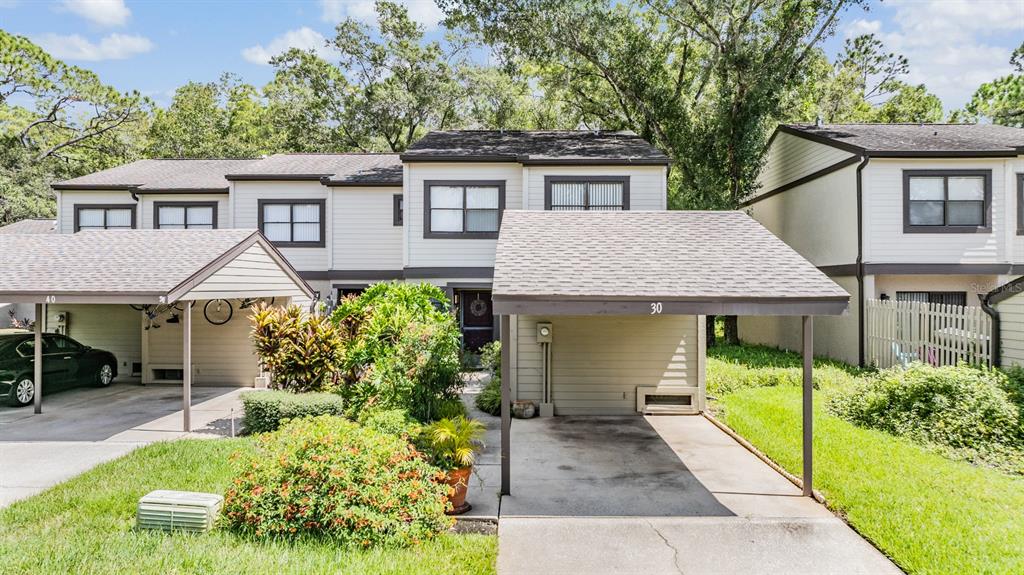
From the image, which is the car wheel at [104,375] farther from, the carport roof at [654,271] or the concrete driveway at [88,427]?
the carport roof at [654,271]

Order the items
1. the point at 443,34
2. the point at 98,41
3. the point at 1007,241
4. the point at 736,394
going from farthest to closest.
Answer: the point at 98,41, the point at 443,34, the point at 1007,241, the point at 736,394

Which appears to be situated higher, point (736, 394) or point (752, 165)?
point (752, 165)

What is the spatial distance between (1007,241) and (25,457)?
71.2 ft

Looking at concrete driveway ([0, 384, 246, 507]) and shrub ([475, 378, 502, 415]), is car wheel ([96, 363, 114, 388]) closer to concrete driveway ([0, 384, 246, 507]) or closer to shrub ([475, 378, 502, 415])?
concrete driveway ([0, 384, 246, 507])

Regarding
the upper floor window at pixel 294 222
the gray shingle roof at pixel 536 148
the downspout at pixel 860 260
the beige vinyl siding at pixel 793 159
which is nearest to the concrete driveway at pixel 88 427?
the upper floor window at pixel 294 222

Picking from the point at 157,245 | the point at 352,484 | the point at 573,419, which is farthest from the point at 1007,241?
the point at 157,245

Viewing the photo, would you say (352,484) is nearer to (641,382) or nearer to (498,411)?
(498,411)

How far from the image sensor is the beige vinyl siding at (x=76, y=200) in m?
19.0

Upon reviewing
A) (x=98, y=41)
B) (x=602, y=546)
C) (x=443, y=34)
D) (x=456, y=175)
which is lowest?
(x=602, y=546)

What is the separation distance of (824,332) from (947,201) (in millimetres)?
4713

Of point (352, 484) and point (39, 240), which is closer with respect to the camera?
point (352, 484)

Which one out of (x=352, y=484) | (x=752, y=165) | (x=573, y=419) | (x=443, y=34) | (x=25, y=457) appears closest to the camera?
(x=352, y=484)

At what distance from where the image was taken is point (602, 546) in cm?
553

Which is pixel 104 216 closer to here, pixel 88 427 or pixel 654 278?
pixel 88 427
